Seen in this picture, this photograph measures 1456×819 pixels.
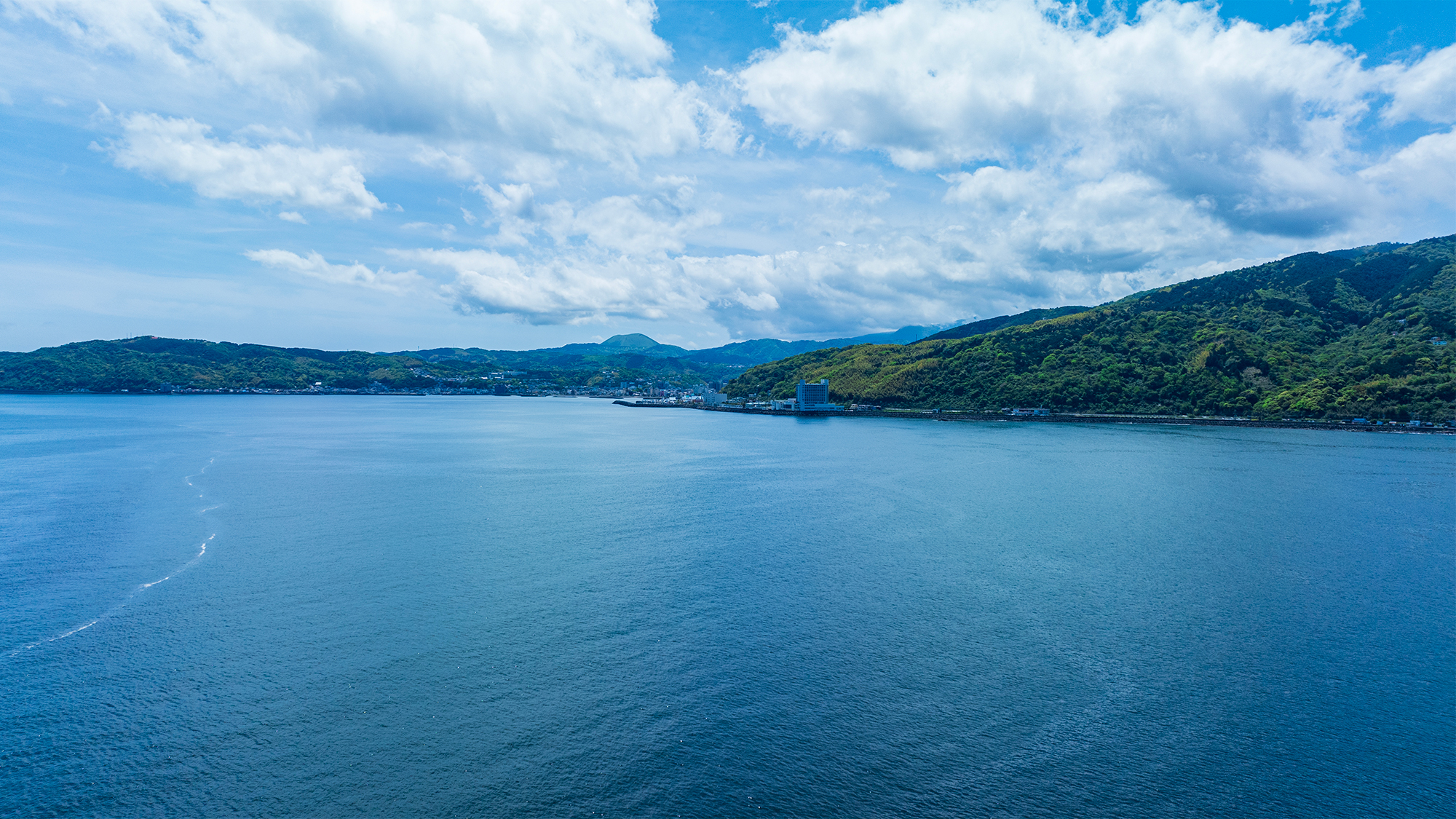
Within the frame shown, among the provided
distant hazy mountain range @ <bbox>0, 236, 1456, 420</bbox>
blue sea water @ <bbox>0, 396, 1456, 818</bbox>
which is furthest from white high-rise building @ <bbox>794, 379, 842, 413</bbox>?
blue sea water @ <bbox>0, 396, 1456, 818</bbox>

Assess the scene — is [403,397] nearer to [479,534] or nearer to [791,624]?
[479,534]

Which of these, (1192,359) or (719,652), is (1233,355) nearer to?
(1192,359)

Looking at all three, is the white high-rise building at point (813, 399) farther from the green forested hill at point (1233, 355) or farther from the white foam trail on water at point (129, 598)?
the white foam trail on water at point (129, 598)

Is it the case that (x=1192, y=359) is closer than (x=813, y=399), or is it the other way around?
(x=1192, y=359)

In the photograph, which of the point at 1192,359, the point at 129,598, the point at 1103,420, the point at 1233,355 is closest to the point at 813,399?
the point at 1103,420

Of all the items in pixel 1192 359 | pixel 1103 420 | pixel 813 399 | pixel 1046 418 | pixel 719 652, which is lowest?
pixel 719 652

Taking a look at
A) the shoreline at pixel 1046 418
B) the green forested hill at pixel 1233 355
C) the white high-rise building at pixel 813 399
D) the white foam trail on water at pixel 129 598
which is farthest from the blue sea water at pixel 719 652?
the white high-rise building at pixel 813 399
